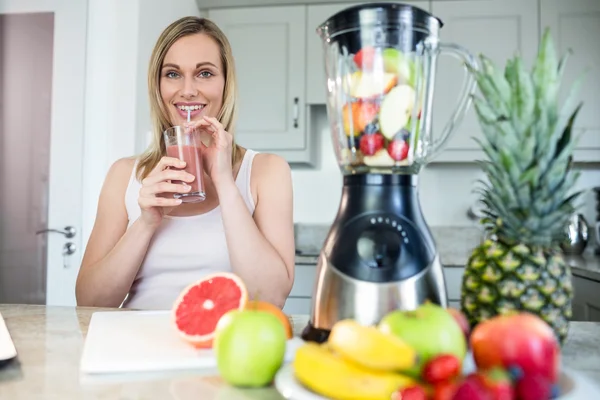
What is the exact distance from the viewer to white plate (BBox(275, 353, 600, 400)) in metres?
0.46

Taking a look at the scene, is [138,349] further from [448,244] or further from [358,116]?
[448,244]

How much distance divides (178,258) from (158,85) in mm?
479

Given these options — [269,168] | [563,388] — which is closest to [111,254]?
[269,168]

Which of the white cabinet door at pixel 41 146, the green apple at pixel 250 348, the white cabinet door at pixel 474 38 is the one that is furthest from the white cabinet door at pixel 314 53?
the green apple at pixel 250 348

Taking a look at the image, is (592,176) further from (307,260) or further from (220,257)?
(220,257)

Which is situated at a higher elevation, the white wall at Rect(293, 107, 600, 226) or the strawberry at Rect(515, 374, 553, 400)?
the white wall at Rect(293, 107, 600, 226)

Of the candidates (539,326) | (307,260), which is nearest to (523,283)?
(539,326)

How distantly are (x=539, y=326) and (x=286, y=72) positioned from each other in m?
2.64

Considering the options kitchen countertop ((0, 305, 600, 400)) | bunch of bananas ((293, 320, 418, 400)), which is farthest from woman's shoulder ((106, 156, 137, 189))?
bunch of bananas ((293, 320, 418, 400))

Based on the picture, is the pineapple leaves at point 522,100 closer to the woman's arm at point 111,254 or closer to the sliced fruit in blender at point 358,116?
the sliced fruit in blender at point 358,116

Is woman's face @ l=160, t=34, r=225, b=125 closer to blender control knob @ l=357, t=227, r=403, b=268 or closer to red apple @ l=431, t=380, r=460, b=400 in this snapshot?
blender control knob @ l=357, t=227, r=403, b=268

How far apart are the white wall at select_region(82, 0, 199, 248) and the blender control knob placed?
1.87m

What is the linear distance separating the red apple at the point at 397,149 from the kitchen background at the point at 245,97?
1.40 meters

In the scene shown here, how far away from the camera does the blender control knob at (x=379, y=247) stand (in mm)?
664
